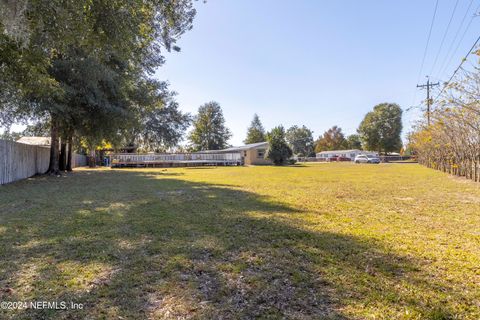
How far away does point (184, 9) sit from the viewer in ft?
23.0

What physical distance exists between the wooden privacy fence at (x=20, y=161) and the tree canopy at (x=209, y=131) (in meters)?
40.1

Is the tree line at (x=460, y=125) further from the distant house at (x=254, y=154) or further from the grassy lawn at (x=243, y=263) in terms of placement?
the distant house at (x=254, y=154)

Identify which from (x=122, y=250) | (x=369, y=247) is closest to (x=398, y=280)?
(x=369, y=247)

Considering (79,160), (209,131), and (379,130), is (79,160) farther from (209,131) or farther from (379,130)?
(379,130)

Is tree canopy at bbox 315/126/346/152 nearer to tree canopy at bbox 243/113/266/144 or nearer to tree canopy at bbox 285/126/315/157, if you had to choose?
tree canopy at bbox 285/126/315/157

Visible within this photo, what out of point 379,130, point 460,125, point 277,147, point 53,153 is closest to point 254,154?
point 277,147

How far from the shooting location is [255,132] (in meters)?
62.7

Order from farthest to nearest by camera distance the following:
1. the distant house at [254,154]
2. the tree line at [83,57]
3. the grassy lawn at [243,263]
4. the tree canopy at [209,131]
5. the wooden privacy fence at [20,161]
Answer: the tree canopy at [209,131]
the distant house at [254,154]
the wooden privacy fence at [20,161]
the tree line at [83,57]
the grassy lawn at [243,263]

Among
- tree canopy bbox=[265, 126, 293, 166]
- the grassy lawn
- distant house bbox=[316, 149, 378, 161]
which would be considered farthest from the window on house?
the grassy lawn

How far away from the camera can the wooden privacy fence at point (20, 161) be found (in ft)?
35.4

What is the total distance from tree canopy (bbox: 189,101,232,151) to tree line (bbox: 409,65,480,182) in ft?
138

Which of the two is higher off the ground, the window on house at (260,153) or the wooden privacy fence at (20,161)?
the window on house at (260,153)

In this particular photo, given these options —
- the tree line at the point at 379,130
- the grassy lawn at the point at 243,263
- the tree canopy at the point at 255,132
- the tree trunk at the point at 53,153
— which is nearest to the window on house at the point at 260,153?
the tree line at the point at 379,130

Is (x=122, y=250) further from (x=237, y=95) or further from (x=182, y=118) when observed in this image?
(x=182, y=118)
